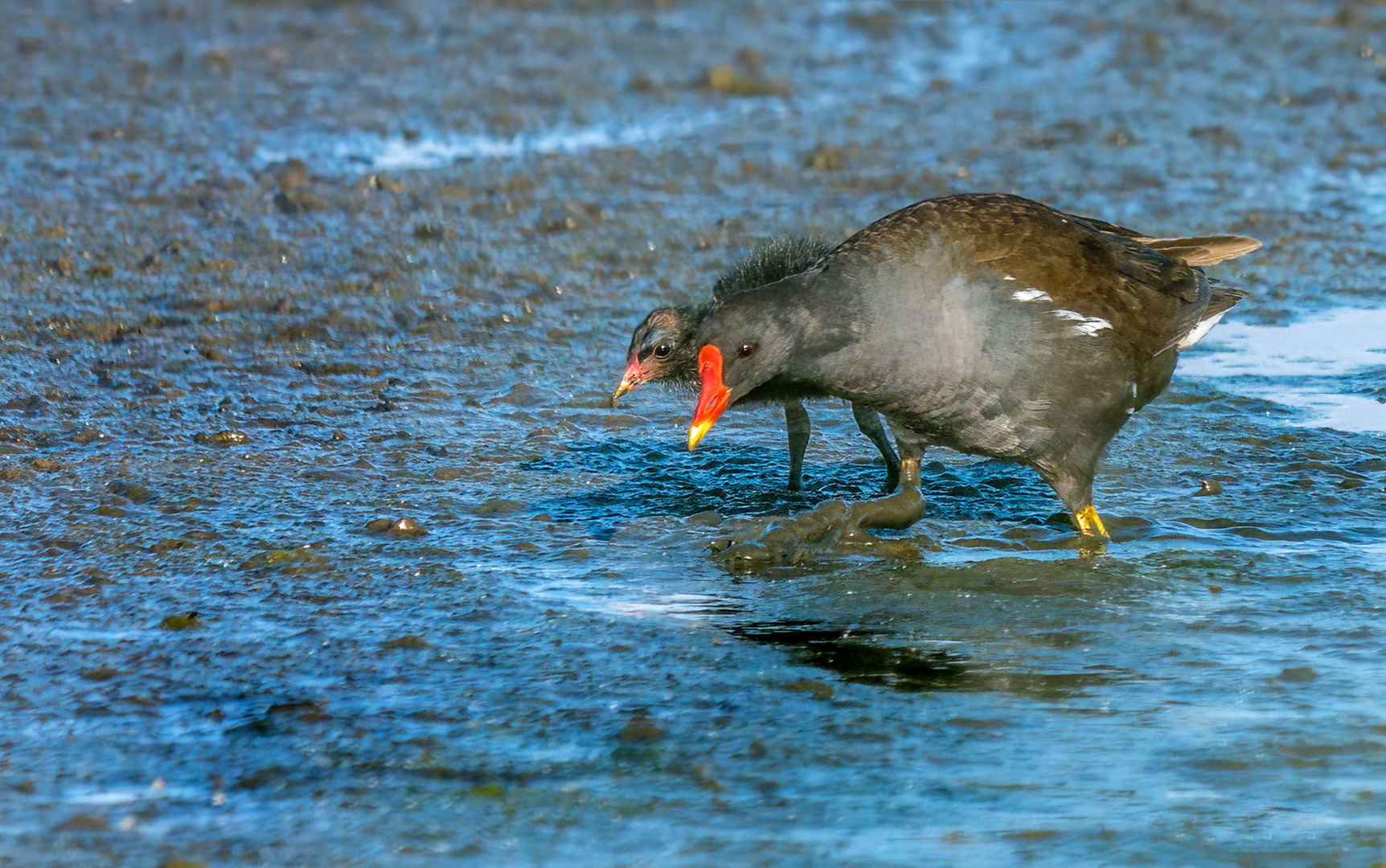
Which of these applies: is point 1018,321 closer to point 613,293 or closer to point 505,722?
point 505,722

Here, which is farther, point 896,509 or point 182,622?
point 896,509

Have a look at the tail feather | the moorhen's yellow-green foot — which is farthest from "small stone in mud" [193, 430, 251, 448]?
the tail feather

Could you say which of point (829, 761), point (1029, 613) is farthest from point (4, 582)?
point (1029, 613)

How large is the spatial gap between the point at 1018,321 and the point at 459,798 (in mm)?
2174

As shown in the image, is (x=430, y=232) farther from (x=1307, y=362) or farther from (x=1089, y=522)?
(x=1089, y=522)

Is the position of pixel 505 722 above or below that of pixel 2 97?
below

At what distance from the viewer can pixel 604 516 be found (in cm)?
514

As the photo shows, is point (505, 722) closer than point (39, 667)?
Yes

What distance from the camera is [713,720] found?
143 inches

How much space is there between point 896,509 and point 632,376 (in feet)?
3.87

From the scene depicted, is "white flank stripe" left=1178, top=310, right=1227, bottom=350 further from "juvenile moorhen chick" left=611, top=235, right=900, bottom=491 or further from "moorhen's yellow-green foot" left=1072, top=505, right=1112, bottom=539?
"juvenile moorhen chick" left=611, top=235, right=900, bottom=491

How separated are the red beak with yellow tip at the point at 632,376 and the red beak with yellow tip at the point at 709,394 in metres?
1.12

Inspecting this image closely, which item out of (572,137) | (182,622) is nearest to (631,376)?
(182,622)

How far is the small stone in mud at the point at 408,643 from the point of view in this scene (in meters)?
4.05
